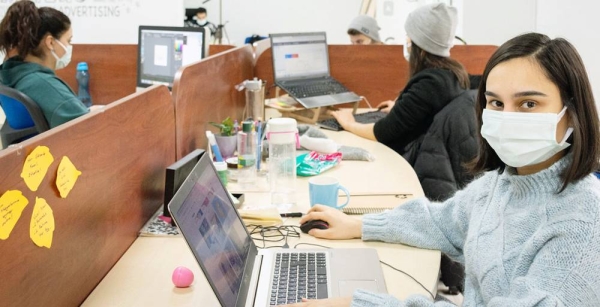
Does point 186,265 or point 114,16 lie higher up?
point 114,16

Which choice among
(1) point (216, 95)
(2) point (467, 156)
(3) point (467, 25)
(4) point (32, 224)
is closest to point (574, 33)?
(3) point (467, 25)

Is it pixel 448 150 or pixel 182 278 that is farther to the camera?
pixel 448 150

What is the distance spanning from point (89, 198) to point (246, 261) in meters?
0.34

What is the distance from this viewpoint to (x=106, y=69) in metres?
3.55

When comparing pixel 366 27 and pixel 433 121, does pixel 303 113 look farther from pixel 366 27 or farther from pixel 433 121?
pixel 366 27

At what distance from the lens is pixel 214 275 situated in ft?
3.43

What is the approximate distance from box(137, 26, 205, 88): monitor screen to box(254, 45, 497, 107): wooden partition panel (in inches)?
14.3

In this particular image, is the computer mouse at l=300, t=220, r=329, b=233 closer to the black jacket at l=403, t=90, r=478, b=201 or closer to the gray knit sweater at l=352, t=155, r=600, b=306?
the gray knit sweater at l=352, t=155, r=600, b=306

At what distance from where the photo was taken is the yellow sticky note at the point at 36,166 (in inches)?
38.4

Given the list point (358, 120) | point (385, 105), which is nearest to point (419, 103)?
point (358, 120)

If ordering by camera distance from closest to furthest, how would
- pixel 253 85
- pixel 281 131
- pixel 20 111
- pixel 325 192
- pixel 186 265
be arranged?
pixel 186 265 → pixel 325 192 → pixel 281 131 → pixel 20 111 → pixel 253 85

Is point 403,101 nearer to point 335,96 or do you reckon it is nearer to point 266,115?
point 335,96

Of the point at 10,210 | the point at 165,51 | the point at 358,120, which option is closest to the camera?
the point at 10,210

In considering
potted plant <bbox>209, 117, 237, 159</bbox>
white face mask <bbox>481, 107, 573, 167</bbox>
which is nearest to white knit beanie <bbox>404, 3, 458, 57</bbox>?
potted plant <bbox>209, 117, 237, 159</bbox>
